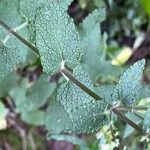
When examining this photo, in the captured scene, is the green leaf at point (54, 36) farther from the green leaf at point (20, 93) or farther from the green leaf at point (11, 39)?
the green leaf at point (20, 93)

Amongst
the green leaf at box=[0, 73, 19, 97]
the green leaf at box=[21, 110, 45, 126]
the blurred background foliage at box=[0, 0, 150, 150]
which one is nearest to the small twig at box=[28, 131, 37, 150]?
the blurred background foliage at box=[0, 0, 150, 150]

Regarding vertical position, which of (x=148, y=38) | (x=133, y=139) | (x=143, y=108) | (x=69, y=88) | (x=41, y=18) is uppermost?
(x=41, y=18)

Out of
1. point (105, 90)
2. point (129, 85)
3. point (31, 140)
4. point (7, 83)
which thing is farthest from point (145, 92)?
point (31, 140)

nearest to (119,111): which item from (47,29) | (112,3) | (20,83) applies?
(47,29)

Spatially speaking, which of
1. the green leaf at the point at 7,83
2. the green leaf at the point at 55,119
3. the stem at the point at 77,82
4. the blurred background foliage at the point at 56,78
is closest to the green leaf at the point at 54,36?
the stem at the point at 77,82

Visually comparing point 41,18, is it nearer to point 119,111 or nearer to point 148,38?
point 119,111

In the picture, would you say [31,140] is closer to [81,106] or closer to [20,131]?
[20,131]
